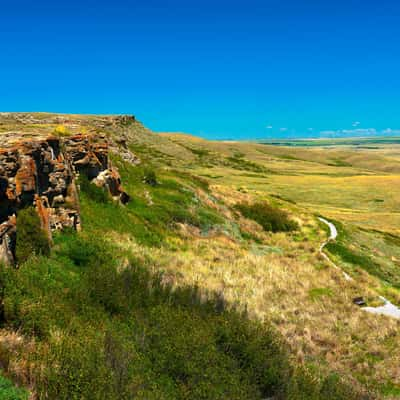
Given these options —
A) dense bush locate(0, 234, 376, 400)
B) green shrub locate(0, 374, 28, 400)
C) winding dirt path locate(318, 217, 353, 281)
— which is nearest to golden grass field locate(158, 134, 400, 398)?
winding dirt path locate(318, 217, 353, 281)

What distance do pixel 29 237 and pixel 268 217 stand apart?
2742 centimetres

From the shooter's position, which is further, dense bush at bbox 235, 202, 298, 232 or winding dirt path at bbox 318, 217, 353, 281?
dense bush at bbox 235, 202, 298, 232

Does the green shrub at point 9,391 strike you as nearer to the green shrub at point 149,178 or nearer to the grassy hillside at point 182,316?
the grassy hillside at point 182,316

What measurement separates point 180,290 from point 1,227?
18.0 ft

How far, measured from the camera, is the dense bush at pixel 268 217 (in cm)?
3469

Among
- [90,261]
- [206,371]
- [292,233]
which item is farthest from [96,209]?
[292,233]

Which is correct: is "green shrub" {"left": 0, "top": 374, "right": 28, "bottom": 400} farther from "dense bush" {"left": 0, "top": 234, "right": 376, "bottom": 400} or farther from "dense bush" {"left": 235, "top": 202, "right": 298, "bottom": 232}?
"dense bush" {"left": 235, "top": 202, "right": 298, "bottom": 232}

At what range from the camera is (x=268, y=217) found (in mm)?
35844

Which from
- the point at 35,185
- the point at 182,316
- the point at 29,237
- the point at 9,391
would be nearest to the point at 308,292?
the point at 182,316

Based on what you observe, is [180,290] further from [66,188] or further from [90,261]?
[66,188]

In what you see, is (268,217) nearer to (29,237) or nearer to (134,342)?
(29,237)

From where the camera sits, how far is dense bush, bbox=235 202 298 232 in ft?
114

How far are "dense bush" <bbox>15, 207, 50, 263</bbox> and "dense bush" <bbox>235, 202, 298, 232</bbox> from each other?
25.3m

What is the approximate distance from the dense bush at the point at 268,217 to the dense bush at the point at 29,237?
25315 mm
